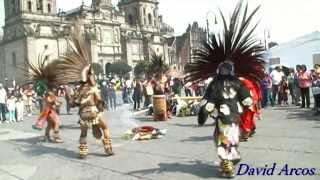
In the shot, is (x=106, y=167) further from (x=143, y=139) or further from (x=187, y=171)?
(x=143, y=139)

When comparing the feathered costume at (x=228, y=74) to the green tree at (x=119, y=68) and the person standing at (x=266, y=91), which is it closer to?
the person standing at (x=266, y=91)

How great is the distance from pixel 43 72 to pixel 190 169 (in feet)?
20.5

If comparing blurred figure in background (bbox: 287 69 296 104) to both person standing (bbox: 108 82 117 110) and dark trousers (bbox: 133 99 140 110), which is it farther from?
person standing (bbox: 108 82 117 110)

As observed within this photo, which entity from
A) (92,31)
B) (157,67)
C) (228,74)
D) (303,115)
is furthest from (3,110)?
(92,31)

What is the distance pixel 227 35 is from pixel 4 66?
3315 inches

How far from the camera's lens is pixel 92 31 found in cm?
9044

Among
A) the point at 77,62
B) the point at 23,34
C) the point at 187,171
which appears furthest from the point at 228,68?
the point at 23,34

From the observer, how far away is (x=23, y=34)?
7869cm

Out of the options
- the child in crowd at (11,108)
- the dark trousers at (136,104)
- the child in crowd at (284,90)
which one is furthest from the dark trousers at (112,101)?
the child in crowd at (284,90)

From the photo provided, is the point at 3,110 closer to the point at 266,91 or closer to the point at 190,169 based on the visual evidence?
the point at 266,91

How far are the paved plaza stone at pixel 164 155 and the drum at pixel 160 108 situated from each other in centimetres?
271

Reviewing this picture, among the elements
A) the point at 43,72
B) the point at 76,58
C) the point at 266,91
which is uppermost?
the point at 76,58

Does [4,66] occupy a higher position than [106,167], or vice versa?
[4,66]

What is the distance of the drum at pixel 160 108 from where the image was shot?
639 inches
